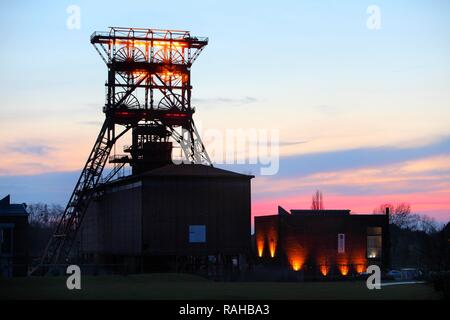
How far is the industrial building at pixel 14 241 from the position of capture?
2923 inches

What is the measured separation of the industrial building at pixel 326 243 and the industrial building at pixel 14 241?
2858 cm

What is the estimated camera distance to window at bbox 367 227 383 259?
307ft

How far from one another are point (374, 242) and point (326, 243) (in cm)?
636

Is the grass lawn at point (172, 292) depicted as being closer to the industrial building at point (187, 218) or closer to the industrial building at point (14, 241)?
the industrial building at point (14, 241)

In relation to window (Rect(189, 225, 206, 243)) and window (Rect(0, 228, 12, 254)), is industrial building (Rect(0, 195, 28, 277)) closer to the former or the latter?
window (Rect(0, 228, 12, 254))

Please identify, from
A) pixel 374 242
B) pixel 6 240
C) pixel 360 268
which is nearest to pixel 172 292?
pixel 6 240

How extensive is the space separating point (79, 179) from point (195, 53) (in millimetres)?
19562

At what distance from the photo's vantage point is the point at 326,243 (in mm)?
91625

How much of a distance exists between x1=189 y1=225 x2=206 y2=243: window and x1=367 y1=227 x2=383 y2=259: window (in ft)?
81.1

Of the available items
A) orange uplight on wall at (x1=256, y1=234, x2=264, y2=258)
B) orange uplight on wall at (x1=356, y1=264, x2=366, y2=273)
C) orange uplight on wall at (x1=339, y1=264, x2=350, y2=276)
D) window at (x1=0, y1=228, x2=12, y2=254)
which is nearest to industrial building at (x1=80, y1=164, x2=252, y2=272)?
window at (x1=0, y1=228, x2=12, y2=254)

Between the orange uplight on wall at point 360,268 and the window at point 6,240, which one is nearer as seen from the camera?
the window at point 6,240

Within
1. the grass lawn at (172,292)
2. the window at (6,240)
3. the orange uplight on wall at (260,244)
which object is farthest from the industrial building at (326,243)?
the grass lawn at (172,292)

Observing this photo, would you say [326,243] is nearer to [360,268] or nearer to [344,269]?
[344,269]

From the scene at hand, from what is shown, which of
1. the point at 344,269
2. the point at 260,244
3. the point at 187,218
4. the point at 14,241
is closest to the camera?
the point at 14,241
